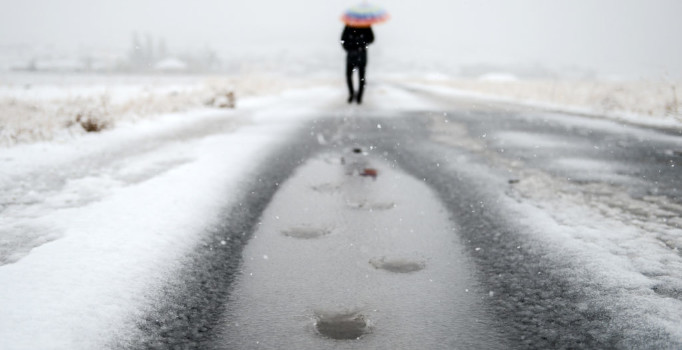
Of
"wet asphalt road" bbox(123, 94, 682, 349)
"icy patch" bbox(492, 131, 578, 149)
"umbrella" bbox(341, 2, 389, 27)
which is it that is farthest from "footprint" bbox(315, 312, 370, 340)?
"umbrella" bbox(341, 2, 389, 27)

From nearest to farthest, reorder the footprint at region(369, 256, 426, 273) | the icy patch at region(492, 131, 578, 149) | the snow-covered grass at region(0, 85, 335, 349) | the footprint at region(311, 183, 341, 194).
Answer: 1. the snow-covered grass at region(0, 85, 335, 349)
2. the footprint at region(369, 256, 426, 273)
3. the footprint at region(311, 183, 341, 194)
4. the icy patch at region(492, 131, 578, 149)

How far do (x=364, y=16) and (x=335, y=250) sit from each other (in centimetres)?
781

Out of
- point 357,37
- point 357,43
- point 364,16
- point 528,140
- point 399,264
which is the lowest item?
point 399,264

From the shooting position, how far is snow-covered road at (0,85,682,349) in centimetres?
152

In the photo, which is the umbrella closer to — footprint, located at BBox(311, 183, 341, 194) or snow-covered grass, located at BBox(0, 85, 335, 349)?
snow-covered grass, located at BBox(0, 85, 335, 349)

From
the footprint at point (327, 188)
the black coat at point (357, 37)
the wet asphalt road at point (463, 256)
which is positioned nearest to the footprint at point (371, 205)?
the wet asphalt road at point (463, 256)

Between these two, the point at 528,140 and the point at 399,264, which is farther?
the point at 528,140

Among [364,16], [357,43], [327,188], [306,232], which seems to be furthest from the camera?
[357,43]

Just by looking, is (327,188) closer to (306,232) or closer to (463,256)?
(306,232)

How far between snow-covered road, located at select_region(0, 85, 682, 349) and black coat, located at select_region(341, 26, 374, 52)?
5.45 meters

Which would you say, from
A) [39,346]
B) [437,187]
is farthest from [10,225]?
[437,187]

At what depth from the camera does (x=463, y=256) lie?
87.6 inches

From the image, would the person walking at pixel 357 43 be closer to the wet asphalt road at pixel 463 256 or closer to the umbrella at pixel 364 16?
the umbrella at pixel 364 16

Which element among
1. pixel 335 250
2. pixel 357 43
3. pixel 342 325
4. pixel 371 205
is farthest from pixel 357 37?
pixel 342 325
